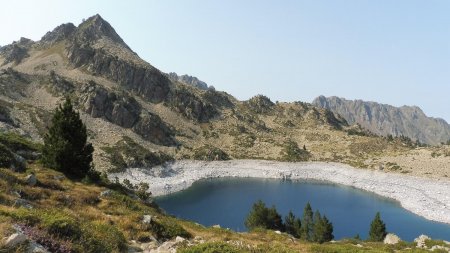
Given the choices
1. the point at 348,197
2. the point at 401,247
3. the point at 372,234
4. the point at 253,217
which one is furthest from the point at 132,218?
the point at 348,197

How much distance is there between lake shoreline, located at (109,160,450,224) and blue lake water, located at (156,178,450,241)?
12.8 ft

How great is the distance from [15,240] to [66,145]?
24267 millimetres

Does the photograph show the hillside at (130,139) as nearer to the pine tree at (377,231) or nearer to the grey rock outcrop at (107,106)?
the grey rock outcrop at (107,106)

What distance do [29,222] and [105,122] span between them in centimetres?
14374

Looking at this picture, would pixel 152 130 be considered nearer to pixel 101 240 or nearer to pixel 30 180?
pixel 30 180

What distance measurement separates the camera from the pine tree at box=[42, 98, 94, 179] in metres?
33.7

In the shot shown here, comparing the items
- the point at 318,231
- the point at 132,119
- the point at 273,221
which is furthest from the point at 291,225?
the point at 132,119

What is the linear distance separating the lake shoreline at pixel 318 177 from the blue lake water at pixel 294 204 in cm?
391

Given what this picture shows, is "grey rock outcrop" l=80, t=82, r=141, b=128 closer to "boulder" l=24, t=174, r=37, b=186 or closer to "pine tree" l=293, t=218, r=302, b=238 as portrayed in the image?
"pine tree" l=293, t=218, r=302, b=238

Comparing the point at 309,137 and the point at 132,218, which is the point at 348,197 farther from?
the point at 132,218

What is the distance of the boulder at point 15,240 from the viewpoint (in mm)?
10692

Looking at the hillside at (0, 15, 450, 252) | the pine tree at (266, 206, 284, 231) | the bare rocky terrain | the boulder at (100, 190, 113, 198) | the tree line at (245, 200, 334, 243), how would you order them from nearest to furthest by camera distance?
the hillside at (0, 15, 450, 252) < the boulder at (100, 190, 113, 198) < the tree line at (245, 200, 334, 243) < the pine tree at (266, 206, 284, 231) < the bare rocky terrain

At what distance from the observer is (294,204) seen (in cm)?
10806

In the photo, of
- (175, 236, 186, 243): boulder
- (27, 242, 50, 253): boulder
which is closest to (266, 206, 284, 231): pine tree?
(175, 236, 186, 243): boulder
